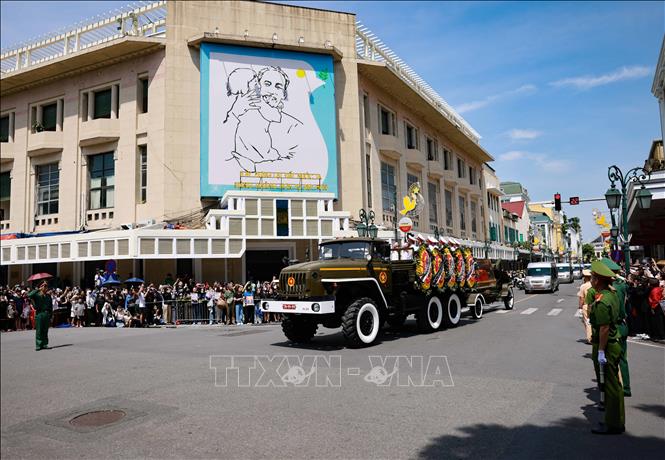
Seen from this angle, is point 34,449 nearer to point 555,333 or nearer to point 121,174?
point 555,333

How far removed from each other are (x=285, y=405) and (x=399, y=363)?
3.61 metres

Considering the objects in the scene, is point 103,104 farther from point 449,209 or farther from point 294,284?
point 449,209

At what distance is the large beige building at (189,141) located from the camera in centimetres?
2648

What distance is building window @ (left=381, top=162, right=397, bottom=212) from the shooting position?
35181 millimetres

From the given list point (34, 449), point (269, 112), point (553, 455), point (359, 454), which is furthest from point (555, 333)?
point (269, 112)

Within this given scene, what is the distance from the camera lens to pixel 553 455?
496cm

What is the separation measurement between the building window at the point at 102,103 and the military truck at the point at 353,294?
22878mm

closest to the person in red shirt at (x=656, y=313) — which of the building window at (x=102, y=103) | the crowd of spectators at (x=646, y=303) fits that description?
the crowd of spectators at (x=646, y=303)

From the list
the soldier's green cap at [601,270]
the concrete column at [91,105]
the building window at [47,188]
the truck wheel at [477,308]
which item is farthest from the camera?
the building window at [47,188]

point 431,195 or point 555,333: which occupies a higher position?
point 431,195

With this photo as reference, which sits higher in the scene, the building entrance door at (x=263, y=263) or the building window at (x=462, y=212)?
the building window at (x=462, y=212)

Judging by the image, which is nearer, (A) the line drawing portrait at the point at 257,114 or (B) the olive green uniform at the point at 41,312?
(B) the olive green uniform at the point at 41,312

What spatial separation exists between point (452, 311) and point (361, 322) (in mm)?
5376

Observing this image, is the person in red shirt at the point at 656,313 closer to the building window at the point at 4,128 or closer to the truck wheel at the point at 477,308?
the truck wheel at the point at 477,308
